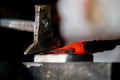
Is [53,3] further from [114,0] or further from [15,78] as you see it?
[15,78]

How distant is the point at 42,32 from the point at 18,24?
50 centimetres

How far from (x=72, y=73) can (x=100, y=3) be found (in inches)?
31.4

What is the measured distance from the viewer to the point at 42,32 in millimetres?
2498

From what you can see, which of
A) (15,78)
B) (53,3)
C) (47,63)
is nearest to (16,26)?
(53,3)

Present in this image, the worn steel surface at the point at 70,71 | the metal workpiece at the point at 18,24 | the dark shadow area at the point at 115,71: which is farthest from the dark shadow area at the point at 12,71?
the dark shadow area at the point at 115,71

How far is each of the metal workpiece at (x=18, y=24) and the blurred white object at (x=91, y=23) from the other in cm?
33

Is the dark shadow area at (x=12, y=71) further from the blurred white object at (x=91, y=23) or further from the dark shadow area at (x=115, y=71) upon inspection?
the dark shadow area at (x=115, y=71)

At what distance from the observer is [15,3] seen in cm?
340

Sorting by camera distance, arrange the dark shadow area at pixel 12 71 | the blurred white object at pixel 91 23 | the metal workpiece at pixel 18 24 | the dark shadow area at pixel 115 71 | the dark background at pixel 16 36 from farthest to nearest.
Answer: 1. the dark background at pixel 16 36
2. the metal workpiece at pixel 18 24
3. the blurred white object at pixel 91 23
4. the dark shadow area at pixel 12 71
5. the dark shadow area at pixel 115 71

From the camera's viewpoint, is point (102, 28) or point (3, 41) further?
point (3, 41)

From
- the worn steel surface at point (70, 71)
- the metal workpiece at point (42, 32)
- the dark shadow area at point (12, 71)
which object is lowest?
the dark shadow area at point (12, 71)

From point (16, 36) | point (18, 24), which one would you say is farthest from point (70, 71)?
point (16, 36)

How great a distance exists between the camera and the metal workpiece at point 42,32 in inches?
97.2

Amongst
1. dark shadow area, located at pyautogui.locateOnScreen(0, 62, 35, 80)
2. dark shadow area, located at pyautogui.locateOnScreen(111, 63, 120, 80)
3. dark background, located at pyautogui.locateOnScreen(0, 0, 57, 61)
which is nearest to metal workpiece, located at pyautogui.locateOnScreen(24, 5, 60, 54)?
dark shadow area, located at pyautogui.locateOnScreen(0, 62, 35, 80)
